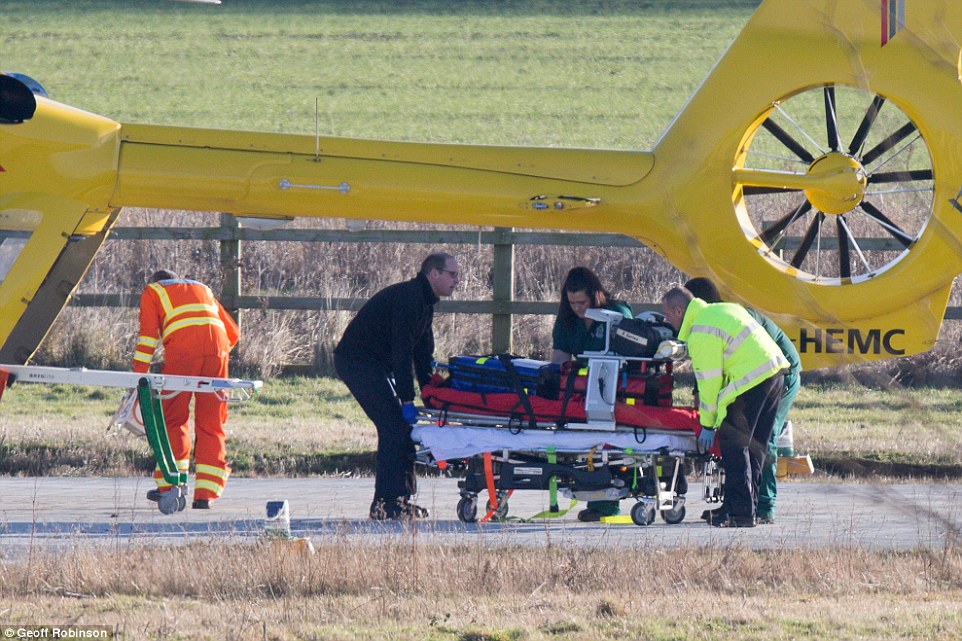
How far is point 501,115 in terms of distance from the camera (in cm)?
2798

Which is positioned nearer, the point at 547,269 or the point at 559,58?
the point at 547,269

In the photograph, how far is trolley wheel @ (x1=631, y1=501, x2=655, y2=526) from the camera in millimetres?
8484

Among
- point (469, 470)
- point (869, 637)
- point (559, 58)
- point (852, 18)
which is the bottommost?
point (869, 637)

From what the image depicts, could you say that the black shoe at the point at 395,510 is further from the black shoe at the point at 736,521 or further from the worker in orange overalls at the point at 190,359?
the black shoe at the point at 736,521

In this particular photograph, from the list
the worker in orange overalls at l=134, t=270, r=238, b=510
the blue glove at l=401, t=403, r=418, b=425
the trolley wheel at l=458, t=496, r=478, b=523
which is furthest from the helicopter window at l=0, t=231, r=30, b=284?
the trolley wheel at l=458, t=496, r=478, b=523

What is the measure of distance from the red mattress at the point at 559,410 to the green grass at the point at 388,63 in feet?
54.8

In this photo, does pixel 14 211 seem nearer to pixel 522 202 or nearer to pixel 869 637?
pixel 522 202

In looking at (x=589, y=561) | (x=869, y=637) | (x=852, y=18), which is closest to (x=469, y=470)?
(x=589, y=561)

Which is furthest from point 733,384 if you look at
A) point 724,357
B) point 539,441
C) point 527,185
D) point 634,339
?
point 527,185

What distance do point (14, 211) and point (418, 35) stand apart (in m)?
25.9

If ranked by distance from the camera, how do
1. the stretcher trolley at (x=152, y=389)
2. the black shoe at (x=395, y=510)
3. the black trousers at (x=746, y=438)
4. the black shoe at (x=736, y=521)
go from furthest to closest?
the stretcher trolley at (x=152, y=389), the black shoe at (x=395, y=510), the black shoe at (x=736, y=521), the black trousers at (x=746, y=438)

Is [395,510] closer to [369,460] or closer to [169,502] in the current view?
[169,502]

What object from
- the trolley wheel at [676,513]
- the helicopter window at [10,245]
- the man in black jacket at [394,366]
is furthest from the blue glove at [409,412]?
the helicopter window at [10,245]

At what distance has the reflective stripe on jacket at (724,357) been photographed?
8.20 metres
